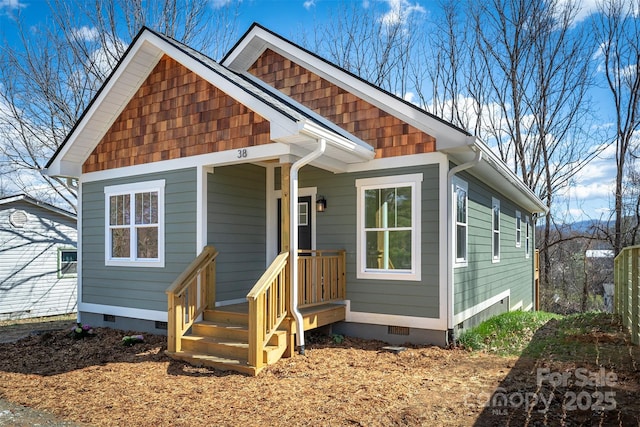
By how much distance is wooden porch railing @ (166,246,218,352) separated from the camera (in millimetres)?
6602

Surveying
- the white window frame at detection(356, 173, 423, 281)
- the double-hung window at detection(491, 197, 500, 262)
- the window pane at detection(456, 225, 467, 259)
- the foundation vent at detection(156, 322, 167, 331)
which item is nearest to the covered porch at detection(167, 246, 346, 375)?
the white window frame at detection(356, 173, 423, 281)

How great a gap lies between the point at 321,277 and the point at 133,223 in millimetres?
3860

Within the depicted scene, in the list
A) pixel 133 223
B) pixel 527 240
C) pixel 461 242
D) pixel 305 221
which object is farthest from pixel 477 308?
pixel 527 240

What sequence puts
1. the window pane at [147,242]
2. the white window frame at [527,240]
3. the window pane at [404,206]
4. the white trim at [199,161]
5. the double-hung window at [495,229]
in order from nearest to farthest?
the white trim at [199,161], the window pane at [404,206], the window pane at [147,242], the double-hung window at [495,229], the white window frame at [527,240]

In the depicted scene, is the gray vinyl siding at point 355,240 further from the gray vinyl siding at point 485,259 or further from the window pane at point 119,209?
the window pane at point 119,209

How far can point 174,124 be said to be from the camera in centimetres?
818

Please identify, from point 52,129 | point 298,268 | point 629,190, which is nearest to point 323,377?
point 298,268

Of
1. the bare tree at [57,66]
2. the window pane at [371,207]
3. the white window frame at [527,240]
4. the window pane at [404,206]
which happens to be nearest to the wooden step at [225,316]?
the window pane at [371,207]

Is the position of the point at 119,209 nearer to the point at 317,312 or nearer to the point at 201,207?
the point at 201,207

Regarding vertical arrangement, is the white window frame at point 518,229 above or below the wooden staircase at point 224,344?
above

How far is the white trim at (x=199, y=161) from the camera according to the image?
6.81 meters

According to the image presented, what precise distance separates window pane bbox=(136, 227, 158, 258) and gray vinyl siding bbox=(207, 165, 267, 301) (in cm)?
142

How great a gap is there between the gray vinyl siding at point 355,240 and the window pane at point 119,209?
3451 mm

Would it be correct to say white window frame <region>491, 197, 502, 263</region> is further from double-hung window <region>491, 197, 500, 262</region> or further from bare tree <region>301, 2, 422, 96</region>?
bare tree <region>301, 2, 422, 96</region>
